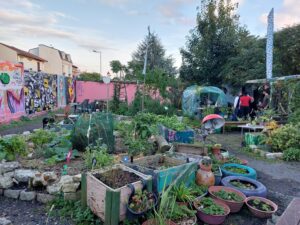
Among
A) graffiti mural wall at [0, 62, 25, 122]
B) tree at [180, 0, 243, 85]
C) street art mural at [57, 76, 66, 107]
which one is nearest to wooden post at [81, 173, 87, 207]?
graffiti mural wall at [0, 62, 25, 122]

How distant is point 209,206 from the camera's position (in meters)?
3.22

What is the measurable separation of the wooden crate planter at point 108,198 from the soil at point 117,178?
78mm

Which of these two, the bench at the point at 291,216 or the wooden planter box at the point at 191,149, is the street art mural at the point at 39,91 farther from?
the bench at the point at 291,216

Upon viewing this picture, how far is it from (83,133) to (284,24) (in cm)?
1342

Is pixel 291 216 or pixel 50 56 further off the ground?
pixel 50 56

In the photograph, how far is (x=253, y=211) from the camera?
3295 mm

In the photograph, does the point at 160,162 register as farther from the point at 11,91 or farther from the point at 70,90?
the point at 70,90

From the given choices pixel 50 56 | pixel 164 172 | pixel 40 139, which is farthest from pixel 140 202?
pixel 50 56

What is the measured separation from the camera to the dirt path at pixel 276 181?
3287mm

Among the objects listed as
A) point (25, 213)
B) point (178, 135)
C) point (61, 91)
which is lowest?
point (25, 213)

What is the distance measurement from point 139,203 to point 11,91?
9097 mm

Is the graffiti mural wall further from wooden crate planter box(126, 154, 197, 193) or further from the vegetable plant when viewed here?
the vegetable plant

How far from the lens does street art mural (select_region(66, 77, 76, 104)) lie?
55.7 ft

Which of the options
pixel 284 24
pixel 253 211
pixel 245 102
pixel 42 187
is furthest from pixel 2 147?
pixel 284 24
